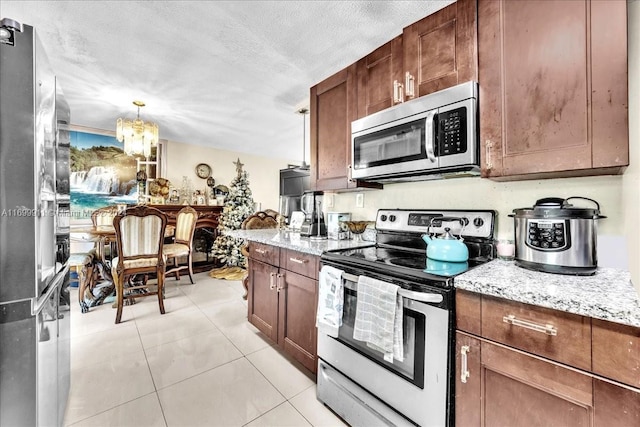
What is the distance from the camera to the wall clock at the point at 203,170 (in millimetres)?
5043

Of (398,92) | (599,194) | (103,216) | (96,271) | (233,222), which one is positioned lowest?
(96,271)

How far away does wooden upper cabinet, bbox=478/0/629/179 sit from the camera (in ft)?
3.25

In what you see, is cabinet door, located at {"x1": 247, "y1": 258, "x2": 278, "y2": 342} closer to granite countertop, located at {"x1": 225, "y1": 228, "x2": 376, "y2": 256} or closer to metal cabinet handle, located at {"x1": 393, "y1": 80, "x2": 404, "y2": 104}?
granite countertop, located at {"x1": 225, "y1": 228, "x2": 376, "y2": 256}

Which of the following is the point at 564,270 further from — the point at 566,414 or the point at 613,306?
the point at 566,414

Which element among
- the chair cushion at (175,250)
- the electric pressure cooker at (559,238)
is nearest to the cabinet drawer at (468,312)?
the electric pressure cooker at (559,238)

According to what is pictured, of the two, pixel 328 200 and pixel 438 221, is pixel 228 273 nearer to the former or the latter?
pixel 328 200

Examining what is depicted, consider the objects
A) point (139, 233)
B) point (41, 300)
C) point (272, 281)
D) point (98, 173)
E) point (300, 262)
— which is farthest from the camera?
point (98, 173)

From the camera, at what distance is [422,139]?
4.82 feet

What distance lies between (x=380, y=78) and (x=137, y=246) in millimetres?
2826

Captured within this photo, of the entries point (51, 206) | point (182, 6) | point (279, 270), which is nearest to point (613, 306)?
point (279, 270)

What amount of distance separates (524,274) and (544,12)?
3.62ft

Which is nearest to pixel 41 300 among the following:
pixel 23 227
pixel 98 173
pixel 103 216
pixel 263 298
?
pixel 23 227

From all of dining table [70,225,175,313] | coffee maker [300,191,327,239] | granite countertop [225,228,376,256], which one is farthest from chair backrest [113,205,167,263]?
coffee maker [300,191,327,239]

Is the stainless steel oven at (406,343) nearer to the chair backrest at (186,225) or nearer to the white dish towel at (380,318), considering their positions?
the white dish towel at (380,318)
